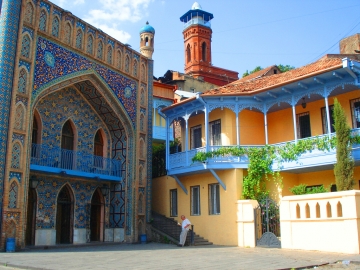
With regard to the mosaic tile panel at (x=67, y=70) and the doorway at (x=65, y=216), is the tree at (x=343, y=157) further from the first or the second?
the doorway at (x=65, y=216)

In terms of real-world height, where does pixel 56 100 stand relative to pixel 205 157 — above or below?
above

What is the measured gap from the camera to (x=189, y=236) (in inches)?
660

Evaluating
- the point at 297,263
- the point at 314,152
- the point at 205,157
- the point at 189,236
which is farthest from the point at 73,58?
the point at 297,263

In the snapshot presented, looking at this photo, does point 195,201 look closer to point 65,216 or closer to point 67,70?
point 65,216

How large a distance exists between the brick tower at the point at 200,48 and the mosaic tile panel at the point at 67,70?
994 inches

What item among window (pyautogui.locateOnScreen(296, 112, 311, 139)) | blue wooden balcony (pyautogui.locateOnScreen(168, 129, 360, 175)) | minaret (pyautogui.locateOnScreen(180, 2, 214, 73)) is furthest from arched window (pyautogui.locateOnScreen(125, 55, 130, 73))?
minaret (pyautogui.locateOnScreen(180, 2, 214, 73))

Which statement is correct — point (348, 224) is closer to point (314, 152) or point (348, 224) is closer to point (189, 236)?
point (314, 152)

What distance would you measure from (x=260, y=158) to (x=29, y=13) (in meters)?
9.74

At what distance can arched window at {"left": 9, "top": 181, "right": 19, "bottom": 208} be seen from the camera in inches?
511

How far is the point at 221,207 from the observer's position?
16656 millimetres

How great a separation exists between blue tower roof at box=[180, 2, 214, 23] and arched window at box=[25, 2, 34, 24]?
33.7 m

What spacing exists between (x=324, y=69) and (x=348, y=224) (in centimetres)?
536

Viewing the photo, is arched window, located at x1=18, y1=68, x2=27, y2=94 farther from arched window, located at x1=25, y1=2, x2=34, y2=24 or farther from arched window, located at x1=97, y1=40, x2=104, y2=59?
arched window, located at x1=97, y1=40, x2=104, y2=59

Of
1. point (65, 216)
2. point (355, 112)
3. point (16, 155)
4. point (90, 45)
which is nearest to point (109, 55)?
point (90, 45)
